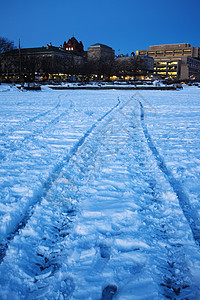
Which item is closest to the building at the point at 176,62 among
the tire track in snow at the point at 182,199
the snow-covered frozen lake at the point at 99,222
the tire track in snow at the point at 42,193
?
the tire track in snow at the point at 42,193

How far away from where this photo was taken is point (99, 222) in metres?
2.70

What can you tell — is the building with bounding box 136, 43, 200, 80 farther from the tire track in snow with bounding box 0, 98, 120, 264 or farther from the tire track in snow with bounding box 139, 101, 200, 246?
the tire track in snow with bounding box 139, 101, 200, 246

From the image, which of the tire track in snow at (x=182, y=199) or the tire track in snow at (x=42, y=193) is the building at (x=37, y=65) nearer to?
the tire track in snow at (x=42, y=193)

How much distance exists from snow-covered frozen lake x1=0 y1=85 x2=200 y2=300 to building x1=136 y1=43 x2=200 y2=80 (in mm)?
128290

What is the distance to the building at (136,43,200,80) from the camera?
5108 inches

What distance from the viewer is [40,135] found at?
6578 mm

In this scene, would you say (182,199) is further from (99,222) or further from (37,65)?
(37,65)

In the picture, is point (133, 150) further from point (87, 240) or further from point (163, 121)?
point (163, 121)

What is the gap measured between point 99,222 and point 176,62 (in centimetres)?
14597

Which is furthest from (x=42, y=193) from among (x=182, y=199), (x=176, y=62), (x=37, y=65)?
(x=176, y=62)

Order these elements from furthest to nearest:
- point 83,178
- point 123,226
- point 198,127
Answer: point 198,127, point 83,178, point 123,226

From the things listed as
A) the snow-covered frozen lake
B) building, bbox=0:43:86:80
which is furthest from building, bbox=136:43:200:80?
the snow-covered frozen lake

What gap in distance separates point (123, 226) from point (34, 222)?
1065 mm

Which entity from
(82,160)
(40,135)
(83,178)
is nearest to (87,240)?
(83,178)
